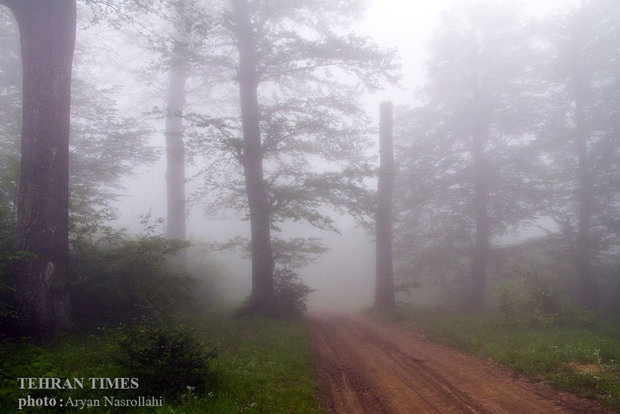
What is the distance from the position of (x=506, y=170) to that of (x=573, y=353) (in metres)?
11.0

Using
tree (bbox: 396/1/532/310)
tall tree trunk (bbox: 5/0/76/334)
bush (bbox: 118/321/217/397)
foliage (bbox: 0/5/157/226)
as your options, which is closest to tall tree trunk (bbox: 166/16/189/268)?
foliage (bbox: 0/5/157/226)

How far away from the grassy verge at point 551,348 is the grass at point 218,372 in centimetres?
498

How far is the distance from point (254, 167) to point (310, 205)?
268 centimetres

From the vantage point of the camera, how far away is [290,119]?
47.2 feet

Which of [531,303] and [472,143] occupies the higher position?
[472,143]

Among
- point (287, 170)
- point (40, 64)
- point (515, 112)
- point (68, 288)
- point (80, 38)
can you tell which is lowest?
point (68, 288)

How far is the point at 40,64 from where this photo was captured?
329 inches

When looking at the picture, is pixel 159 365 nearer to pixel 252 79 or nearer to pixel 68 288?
pixel 68 288

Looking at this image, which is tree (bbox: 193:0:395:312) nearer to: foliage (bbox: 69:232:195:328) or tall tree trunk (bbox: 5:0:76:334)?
foliage (bbox: 69:232:195:328)

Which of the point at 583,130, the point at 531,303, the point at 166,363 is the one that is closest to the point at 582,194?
the point at 583,130

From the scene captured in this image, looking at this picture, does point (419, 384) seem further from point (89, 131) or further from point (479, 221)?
point (89, 131)

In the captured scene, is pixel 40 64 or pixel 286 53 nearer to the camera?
pixel 40 64

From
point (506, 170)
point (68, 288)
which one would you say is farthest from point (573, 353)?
point (68, 288)

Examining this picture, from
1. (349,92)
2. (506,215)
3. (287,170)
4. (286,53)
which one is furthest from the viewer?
(506,215)
